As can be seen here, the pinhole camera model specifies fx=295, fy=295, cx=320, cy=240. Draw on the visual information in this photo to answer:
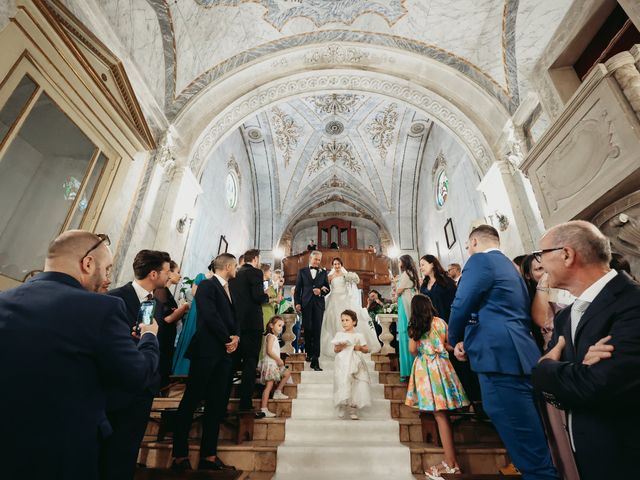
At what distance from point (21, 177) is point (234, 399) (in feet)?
9.62

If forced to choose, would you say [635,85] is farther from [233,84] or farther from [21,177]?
[233,84]

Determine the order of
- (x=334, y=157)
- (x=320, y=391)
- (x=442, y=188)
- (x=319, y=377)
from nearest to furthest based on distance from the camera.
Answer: (x=320, y=391), (x=319, y=377), (x=442, y=188), (x=334, y=157)

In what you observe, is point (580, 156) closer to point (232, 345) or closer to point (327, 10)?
point (232, 345)

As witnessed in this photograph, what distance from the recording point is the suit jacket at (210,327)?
2332mm

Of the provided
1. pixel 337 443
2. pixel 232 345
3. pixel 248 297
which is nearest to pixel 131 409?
pixel 232 345

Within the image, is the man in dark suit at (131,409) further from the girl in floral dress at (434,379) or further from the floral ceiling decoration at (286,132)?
the floral ceiling decoration at (286,132)

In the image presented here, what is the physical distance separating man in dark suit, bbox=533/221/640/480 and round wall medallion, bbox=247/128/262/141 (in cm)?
1046

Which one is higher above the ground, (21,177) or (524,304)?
(21,177)

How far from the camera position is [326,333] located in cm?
504

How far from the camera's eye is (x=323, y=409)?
3.24 metres

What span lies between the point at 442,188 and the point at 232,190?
6.44 meters

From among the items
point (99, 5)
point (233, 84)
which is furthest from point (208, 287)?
point (233, 84)

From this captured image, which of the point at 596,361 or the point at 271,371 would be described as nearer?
the point at 596,361

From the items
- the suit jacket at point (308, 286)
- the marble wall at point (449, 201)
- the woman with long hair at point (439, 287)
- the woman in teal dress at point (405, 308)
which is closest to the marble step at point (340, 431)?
the woman in teal dress at point (405, 308)
